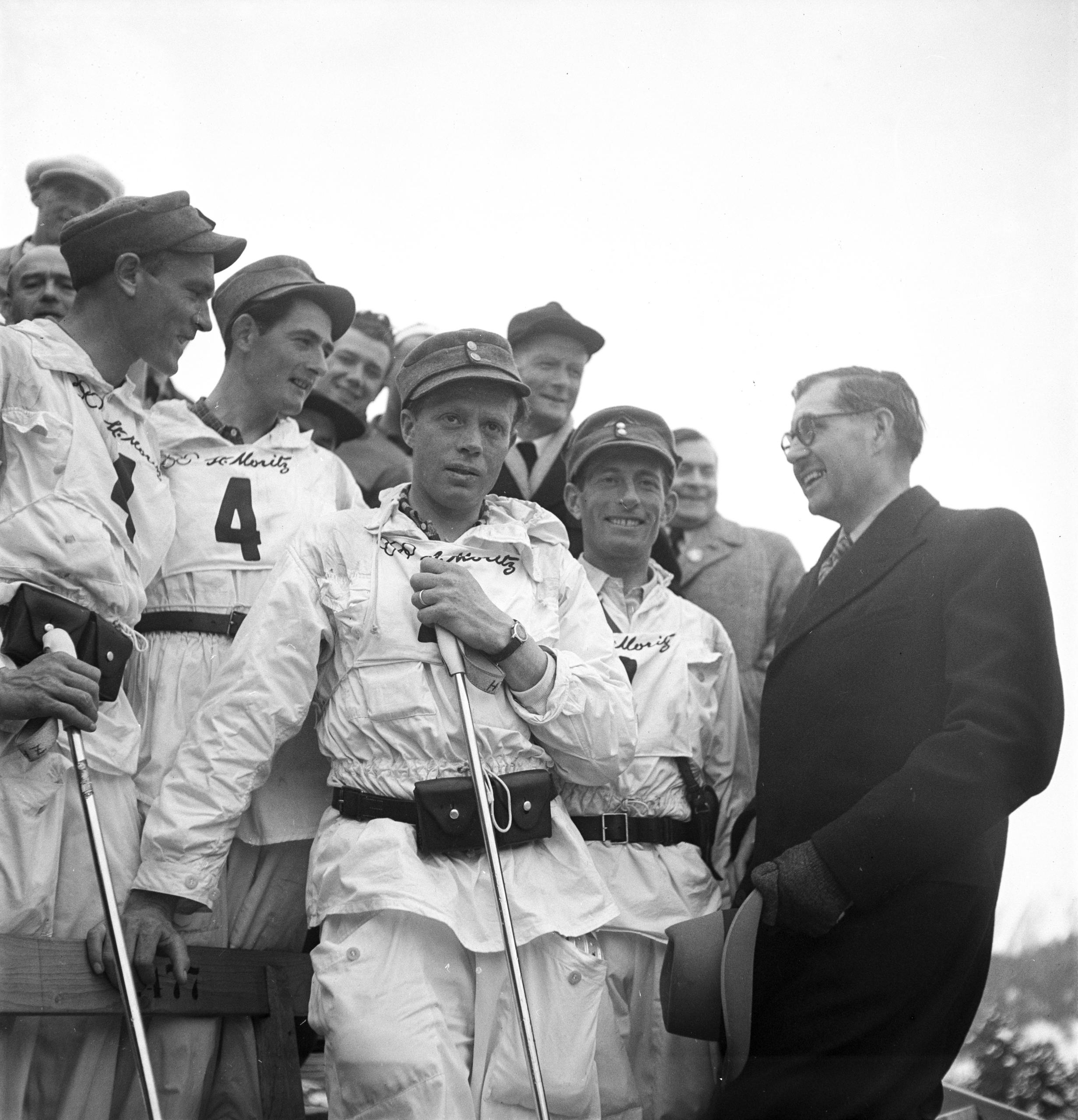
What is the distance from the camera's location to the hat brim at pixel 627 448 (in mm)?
4855

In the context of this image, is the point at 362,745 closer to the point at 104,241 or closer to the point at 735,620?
the point at 104,241

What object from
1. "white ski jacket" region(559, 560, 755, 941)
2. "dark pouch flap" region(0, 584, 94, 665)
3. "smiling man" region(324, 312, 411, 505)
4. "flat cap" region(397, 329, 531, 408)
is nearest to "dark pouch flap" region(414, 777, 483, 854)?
"white ski jacket" region(559, 560, 755, 941)

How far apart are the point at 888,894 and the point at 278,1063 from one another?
70.8 inches

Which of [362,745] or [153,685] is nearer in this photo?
[362,745]

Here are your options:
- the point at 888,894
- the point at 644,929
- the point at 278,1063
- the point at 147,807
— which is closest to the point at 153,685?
the point at 147,807

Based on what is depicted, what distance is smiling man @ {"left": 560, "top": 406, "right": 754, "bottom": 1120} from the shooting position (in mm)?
4328

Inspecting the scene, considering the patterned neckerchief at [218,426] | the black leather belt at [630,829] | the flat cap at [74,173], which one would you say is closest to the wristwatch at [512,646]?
the black leather belt at [630,829]

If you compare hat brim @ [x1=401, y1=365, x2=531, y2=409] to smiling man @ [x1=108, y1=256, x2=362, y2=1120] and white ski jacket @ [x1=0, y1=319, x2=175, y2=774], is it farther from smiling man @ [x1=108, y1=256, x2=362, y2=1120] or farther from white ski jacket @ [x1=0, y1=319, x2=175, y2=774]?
white ski jacket @ [x1=0, y1=319, x2=175, y2=774]

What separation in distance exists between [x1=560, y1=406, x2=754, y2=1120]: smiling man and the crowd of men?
0.01 metres

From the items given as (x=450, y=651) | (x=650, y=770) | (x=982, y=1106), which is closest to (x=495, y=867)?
(x=450, y=651)

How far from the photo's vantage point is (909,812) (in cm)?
393

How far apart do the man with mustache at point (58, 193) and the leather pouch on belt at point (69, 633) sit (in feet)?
7.35

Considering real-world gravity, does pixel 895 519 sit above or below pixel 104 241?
below

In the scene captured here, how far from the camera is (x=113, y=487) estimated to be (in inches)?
156
